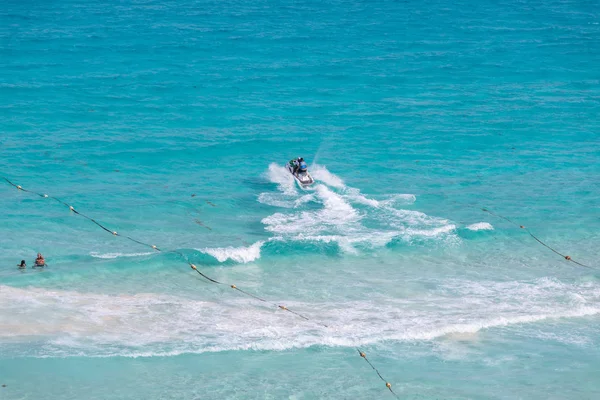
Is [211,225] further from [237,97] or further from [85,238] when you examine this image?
[237,97]

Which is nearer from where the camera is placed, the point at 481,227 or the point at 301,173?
the point at 481,227

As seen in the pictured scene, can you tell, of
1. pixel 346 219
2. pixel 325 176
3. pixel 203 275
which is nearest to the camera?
pixel 203 275

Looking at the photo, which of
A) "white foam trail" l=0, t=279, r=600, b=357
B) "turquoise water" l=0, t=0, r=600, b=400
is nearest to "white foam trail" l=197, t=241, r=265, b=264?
"turquoise water" l=0, t=0, r=600, b=400

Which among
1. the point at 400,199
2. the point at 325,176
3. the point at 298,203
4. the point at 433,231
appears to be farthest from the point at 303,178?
the point at 433,231

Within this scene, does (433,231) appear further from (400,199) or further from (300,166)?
(300,166)

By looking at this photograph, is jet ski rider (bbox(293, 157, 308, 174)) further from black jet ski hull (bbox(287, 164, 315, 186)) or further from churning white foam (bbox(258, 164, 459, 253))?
churning white foam (bbox(258, 164, 459, 253))

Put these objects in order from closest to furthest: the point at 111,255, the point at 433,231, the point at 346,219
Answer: the point at 111,255 < the point at 433,231 < the point at 346,219
